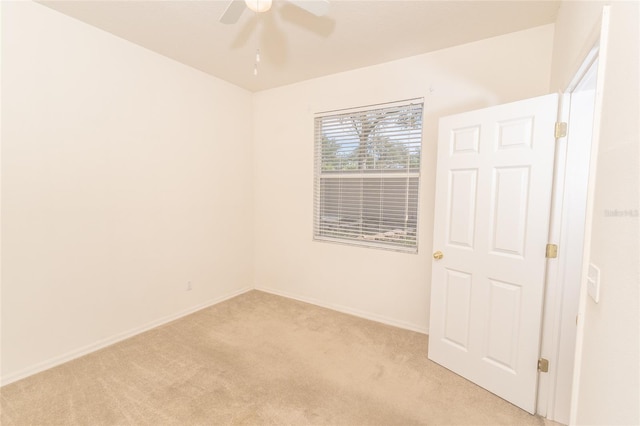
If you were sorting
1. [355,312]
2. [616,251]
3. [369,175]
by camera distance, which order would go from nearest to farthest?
[616,251] < [369,175] < [355,312]

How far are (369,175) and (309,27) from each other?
1492mm

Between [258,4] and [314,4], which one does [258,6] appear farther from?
[314,4]

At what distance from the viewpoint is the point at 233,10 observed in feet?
5.39

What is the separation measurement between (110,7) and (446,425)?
11.9ft

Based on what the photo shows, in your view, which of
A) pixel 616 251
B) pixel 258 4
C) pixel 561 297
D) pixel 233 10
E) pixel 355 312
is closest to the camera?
pixel 616 251

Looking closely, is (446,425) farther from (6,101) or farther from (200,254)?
(6,101)

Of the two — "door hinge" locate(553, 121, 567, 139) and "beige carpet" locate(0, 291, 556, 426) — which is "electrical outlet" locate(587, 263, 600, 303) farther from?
"beige carpet" locate(0, 291, 556, 426)

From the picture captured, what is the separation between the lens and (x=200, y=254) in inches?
132

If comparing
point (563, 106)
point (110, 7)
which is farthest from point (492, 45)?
point (110, 7)

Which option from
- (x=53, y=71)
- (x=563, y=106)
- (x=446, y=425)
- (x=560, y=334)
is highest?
(x=53, y=71)

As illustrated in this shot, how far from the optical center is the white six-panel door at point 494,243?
184 centimetres

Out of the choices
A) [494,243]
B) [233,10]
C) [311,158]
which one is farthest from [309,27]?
[494,243]

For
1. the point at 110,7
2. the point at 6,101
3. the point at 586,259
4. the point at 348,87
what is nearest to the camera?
the point at 586,259

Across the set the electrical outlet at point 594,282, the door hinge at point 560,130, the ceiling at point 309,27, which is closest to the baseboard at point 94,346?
the ceiling at point 309,27
